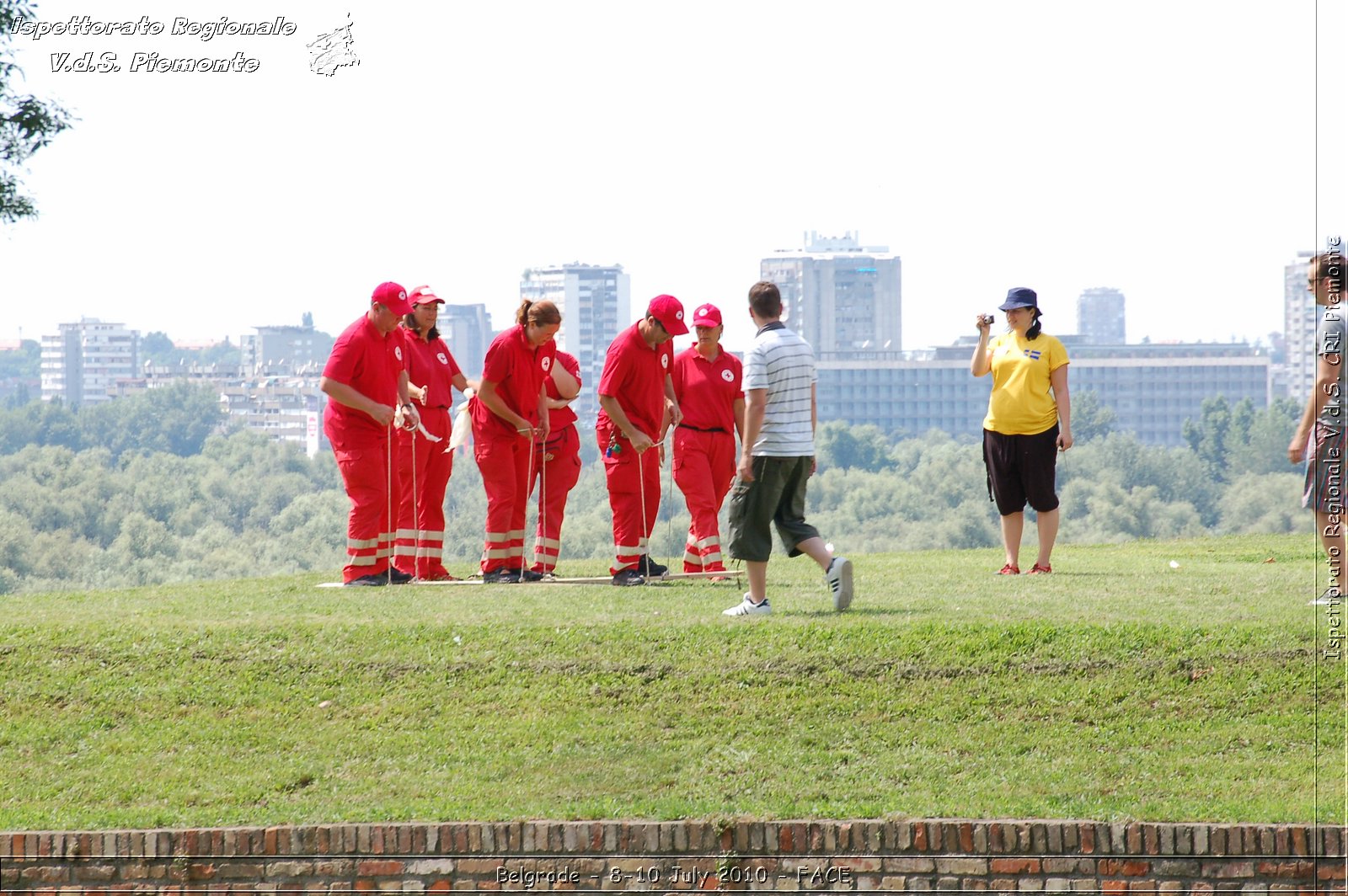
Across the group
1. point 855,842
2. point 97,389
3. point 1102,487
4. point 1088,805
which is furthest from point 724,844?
point 97,389

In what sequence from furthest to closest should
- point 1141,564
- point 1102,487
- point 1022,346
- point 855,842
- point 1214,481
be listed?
point 1214,481, point 1102,487, point 1141,564, point 1022,346, point 855,842

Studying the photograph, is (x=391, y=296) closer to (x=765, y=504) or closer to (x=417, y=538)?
(x=417, y=538)

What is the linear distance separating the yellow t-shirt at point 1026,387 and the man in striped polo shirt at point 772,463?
2.64 meters

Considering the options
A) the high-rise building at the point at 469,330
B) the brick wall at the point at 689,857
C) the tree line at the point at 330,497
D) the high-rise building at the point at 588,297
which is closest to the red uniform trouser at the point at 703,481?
the brick wall at the point at 689,857

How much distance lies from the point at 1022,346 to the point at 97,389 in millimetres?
185022

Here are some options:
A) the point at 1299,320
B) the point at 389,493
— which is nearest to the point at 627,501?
the point at 389,493

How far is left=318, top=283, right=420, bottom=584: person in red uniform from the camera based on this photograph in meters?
12.4

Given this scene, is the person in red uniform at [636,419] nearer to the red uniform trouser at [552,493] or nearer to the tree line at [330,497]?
the red uniform trouser at [552,493]

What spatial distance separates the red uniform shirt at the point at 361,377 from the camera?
12438mm

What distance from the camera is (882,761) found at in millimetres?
8609

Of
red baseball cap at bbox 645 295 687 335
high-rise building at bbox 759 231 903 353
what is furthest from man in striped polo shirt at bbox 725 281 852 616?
high-rise building at bbox 759 231 903 353

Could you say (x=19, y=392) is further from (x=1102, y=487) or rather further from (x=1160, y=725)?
(x=1160, y=725)

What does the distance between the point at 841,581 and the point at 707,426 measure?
291cm

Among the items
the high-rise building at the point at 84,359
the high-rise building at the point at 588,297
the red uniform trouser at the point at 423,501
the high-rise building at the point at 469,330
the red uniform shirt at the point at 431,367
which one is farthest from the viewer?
the high-rise building at the point at 84,359
